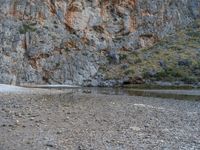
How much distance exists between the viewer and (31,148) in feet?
48.6

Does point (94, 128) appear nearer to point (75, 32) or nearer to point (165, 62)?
point (165, 62)

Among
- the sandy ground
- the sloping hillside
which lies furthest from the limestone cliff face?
the sandy ground

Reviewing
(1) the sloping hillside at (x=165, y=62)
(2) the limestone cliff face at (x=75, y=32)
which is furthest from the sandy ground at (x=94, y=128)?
(2) the limestone cliff face at (x=75, y=32)

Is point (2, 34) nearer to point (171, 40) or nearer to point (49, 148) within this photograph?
point (171, 40)

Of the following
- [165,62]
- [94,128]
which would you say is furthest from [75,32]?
[94,128]

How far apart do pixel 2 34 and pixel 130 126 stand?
2029 inches

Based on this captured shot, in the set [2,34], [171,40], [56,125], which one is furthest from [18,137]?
[171,40]

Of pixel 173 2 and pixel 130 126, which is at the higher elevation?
pixel 173 2

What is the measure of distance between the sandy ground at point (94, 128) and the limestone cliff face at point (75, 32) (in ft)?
133

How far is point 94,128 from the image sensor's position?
734 inches

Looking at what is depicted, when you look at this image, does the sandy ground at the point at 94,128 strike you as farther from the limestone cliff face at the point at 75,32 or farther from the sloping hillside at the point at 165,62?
the limestone cliff face at the point at 75,32

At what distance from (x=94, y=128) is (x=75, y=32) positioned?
54.3m

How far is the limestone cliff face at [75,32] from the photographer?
218ft

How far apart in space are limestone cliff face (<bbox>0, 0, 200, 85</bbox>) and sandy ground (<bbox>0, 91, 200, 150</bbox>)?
40623mm
